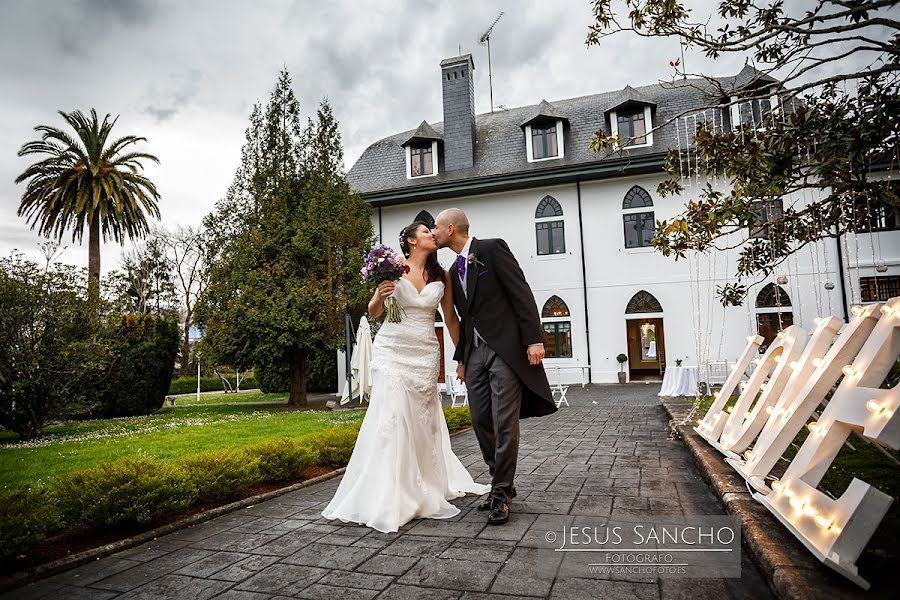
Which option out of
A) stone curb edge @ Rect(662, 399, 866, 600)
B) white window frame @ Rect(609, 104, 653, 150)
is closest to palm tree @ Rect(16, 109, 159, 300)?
white window frame @ Rect(609, 104, 653, 150)

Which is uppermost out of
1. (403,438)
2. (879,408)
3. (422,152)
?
(422,152)

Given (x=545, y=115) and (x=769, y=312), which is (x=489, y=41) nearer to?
(x=545, y=115)

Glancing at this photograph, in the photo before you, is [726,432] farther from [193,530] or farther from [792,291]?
[792,291]

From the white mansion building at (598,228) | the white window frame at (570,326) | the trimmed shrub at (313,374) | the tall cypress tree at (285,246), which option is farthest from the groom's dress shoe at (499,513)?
the trimmed shrub at (313,374)

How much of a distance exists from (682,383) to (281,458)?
388 inches

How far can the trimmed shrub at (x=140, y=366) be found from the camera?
15219 mm

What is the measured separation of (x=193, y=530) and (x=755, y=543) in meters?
3.57

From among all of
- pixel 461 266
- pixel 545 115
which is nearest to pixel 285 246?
pixel 545 115

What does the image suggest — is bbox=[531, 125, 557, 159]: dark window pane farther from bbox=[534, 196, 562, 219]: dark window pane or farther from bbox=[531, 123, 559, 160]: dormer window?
bbox=[534, 196, 562, 219]: dark window pane

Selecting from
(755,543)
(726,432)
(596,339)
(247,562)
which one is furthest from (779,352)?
(596,339)

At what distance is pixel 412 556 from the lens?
289 centimetres

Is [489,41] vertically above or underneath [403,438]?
above

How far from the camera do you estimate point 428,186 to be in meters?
21.2

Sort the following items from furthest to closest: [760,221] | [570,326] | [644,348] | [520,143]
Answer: [644,348] → [520,143] → [570,326] → [760,221]
